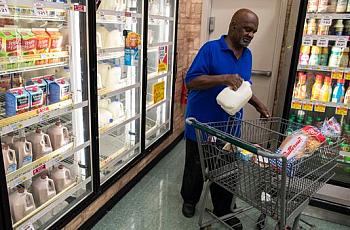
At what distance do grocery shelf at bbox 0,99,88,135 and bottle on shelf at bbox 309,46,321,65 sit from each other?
7.29 ft

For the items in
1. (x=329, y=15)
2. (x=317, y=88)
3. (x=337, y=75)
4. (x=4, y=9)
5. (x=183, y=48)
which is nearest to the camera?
(x=4, y=9)

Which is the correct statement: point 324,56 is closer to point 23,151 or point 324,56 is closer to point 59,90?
point 59,90

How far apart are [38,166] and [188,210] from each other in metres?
1.42

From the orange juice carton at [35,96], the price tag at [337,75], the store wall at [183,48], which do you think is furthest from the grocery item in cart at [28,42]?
the price tag at [337,75]

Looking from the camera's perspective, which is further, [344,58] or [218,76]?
[344,58]

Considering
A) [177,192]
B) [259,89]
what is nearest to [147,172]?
[177,192]

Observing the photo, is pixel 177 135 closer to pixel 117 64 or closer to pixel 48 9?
pixel 117 64

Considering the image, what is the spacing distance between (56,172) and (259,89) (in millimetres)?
3028

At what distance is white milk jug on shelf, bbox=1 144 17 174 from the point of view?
5.50ft

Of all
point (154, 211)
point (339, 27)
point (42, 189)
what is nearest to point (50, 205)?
point (42, 189)

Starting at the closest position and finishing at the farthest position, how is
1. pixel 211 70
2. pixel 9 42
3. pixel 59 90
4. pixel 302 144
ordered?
pixel 9 42 < pixel 302 144 < pixel 59 90 < pixel 211 70

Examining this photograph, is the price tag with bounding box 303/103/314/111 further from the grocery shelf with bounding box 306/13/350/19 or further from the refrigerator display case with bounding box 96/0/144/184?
the refrigerator display case with bounding box 96/0/144/184

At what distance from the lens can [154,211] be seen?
9.01 feet

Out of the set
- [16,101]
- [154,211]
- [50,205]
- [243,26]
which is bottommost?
[154,211]
